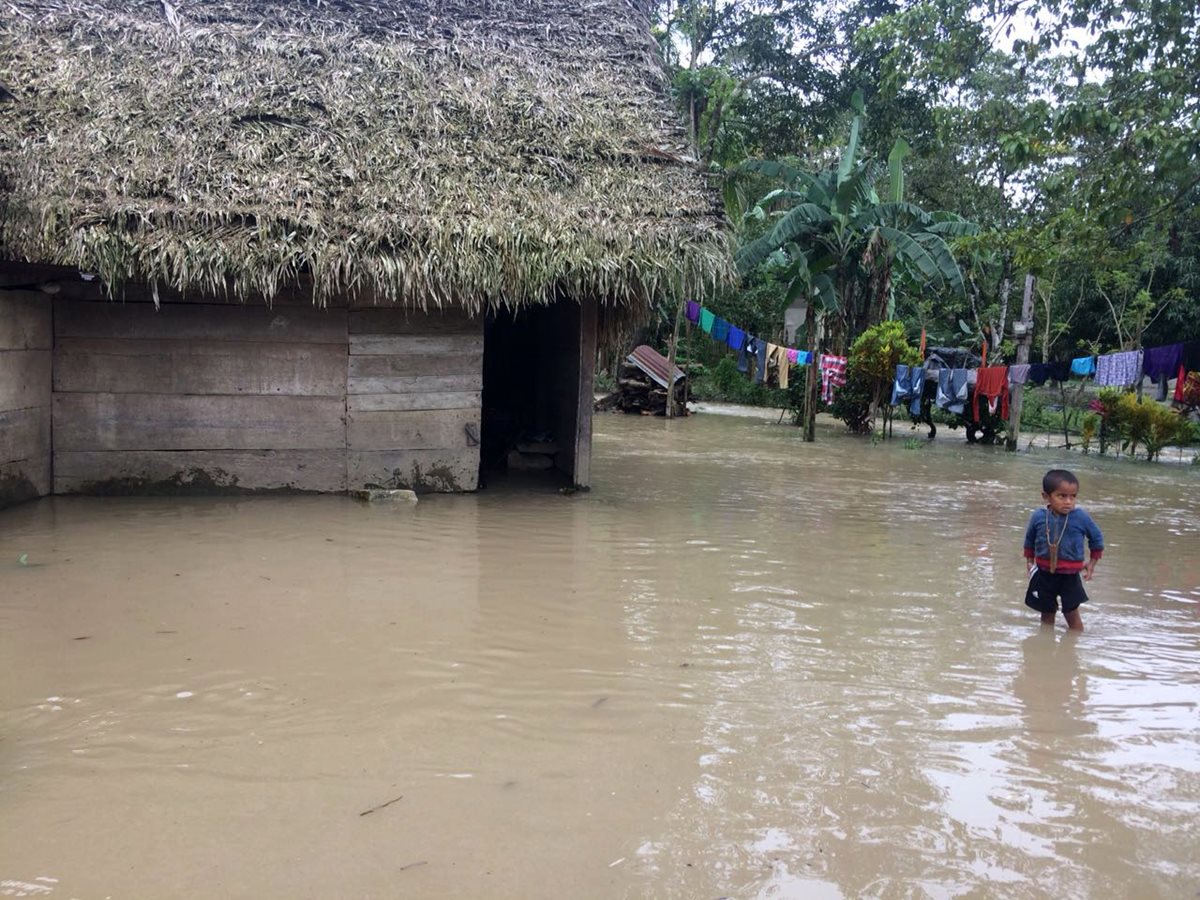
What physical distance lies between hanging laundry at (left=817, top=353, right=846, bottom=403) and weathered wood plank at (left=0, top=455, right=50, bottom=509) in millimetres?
12190

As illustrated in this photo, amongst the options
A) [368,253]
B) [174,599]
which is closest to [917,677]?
[174,599]

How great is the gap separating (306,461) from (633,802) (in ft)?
18.8

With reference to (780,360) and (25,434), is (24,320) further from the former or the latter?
(780,360)

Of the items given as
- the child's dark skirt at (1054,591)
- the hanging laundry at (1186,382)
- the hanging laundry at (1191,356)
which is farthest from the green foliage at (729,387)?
the child's dark skirt at (1054,591)

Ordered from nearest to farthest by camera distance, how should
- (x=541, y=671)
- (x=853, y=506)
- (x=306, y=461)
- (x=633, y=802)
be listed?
(x=633, y=802) < (x=541, y=671) < (x=306, y=461) < (x=853, y=506)

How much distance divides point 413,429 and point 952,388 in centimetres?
995

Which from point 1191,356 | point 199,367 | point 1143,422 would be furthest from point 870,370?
point 199,367

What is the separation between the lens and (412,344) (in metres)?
8.37

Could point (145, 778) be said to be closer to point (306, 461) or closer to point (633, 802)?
point (633, 802)

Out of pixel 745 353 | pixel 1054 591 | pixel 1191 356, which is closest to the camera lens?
pixel 1054 591

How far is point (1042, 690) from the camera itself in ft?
14.2

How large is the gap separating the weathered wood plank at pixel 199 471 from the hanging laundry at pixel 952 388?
10.4m

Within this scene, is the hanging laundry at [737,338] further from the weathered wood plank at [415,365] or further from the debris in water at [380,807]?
the debris in water at [380,807]

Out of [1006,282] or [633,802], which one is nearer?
[633,802]
